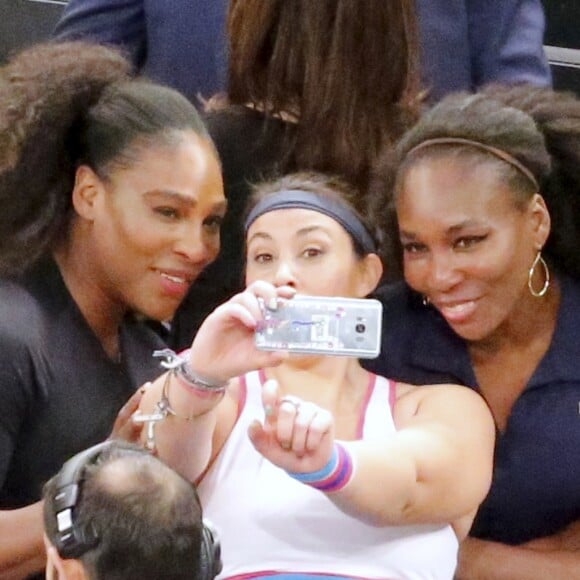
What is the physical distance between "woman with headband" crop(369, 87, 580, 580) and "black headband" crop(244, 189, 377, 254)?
55mm

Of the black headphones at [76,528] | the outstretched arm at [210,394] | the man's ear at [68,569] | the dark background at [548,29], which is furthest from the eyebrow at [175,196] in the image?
the dark background at [548,29]

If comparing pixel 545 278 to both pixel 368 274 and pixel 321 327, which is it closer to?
pixel 368 274

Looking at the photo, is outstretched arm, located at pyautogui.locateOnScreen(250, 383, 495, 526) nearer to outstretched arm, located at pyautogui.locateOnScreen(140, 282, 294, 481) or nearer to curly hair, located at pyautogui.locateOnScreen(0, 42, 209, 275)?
outstretched arm, located at pyautogui.locateOnScreen(140, 282, 294, 481)

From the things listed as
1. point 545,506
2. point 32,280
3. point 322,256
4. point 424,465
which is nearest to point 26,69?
point 32,280

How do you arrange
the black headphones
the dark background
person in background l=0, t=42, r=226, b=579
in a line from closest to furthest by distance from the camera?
1. the black headphones
2. person in background l=0, t=42, r=226, b=579
3. the dark background

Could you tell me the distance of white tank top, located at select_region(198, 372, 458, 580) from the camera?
1.30m

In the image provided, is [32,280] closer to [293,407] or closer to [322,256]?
[322,256]

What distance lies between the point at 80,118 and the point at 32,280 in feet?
0.68

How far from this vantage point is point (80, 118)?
1.52 metres

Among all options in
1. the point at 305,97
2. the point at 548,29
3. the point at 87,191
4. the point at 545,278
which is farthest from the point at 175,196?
the point at 548,29

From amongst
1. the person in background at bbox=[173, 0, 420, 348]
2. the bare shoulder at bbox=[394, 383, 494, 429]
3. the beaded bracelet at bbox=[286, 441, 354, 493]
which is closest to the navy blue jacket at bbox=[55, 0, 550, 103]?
the person in background at bbox=[173, 0, 420, 348]

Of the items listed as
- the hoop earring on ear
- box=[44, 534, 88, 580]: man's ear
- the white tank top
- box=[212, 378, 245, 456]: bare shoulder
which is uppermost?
the hoop earring on ear

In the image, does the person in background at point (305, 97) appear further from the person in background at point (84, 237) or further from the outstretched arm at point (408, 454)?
the outstretched arm at point (408, 454)

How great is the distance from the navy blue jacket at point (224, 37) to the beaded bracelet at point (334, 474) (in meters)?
0.65
